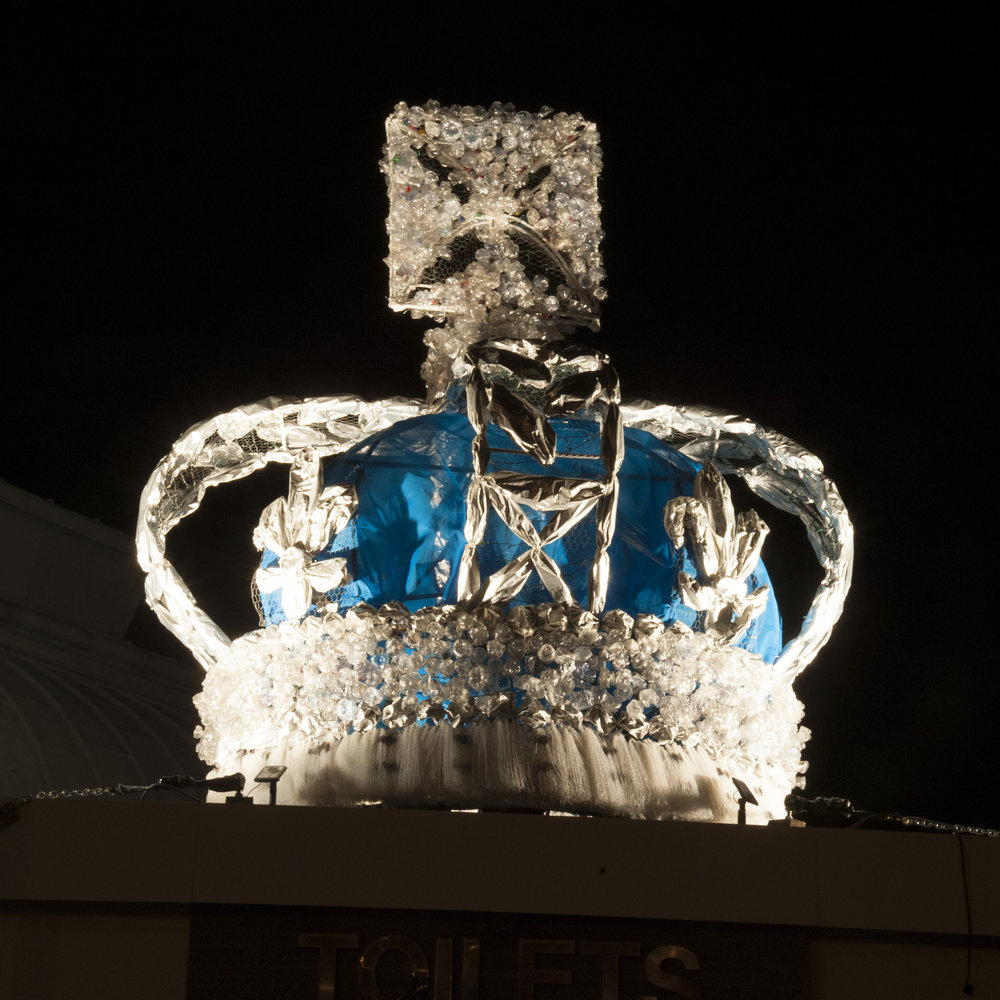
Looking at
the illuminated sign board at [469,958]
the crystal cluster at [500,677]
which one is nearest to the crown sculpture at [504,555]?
the crystal cluster at [500,677]

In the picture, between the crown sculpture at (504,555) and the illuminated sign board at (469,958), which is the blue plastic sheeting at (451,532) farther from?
the illuminated sign board at (469,958)

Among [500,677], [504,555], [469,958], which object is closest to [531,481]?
[504,555]

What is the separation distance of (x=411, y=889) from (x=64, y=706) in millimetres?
2209

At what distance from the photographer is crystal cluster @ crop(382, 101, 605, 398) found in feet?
10.2

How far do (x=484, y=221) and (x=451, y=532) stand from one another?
723 millimetres

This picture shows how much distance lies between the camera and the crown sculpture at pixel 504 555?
2.56 m

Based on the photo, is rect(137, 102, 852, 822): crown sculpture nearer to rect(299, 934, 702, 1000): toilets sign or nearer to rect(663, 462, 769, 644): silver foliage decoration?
rect(663, 462, 769, 644): silver foliage decoration

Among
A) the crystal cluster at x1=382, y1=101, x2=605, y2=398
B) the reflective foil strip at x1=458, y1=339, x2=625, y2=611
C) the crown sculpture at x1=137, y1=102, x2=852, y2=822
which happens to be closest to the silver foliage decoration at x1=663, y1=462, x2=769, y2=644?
the crown sculpture at x1=137, y1=102, x2=852, y2=822

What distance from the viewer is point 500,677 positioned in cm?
259

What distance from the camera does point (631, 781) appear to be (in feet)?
8.23

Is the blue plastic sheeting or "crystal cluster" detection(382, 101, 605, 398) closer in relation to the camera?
the blue plastic sheeting

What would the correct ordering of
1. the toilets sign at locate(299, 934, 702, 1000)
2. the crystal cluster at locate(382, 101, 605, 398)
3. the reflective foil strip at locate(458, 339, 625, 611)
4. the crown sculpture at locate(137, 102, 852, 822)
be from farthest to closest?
the crystal cluster at locate(382, 101, 605, 398) → the reflective foil strip at locate(458, 339, 625, 611) → the crown sculpture at locate(137, 102, 852, 822) → the toilets sign at locate(299, 934, 702, 1000)

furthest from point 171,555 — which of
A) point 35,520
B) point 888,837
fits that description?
point 888,837

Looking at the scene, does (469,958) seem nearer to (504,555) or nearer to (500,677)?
(500,677)
